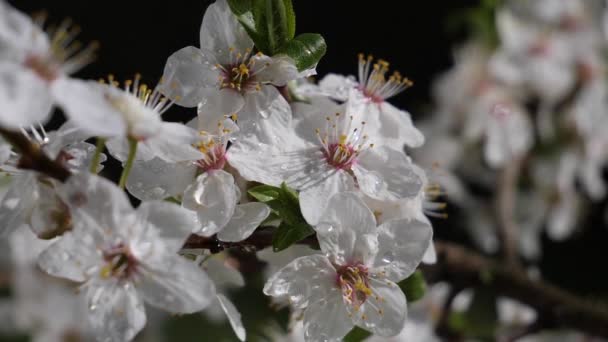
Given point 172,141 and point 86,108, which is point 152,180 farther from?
point 86,108

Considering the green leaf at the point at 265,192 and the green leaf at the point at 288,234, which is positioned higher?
the green leaf at the point at 265,192

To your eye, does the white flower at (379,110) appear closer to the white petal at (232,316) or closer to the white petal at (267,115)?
the white petal at (267,115)

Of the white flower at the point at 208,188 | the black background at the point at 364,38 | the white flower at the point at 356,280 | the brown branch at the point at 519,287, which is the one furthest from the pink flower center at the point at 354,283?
the black background at the point at 364,38

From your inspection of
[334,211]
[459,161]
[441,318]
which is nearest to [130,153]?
[334,211]

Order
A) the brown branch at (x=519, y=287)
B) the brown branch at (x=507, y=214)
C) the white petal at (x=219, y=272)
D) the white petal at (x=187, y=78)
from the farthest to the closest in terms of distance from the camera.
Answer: the brown branch at (x=507, y=214) < the brown branch at (x=519, y=287) < the white petal at (x=219, y=272) < the white petal at (x=187, y=78)

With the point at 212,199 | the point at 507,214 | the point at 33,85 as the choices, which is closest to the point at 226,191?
the point at 212,199

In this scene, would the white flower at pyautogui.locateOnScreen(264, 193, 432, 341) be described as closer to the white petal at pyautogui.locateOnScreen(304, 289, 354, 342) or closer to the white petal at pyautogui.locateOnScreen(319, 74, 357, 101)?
the white petal at pyautogui.locateOnScreen(304, 289, 354, 342)

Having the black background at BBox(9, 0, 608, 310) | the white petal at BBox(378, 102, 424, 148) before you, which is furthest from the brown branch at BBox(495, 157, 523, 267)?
the white petal at BBox(378, 102, 424, 148)

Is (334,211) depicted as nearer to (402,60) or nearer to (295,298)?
(295,298)
